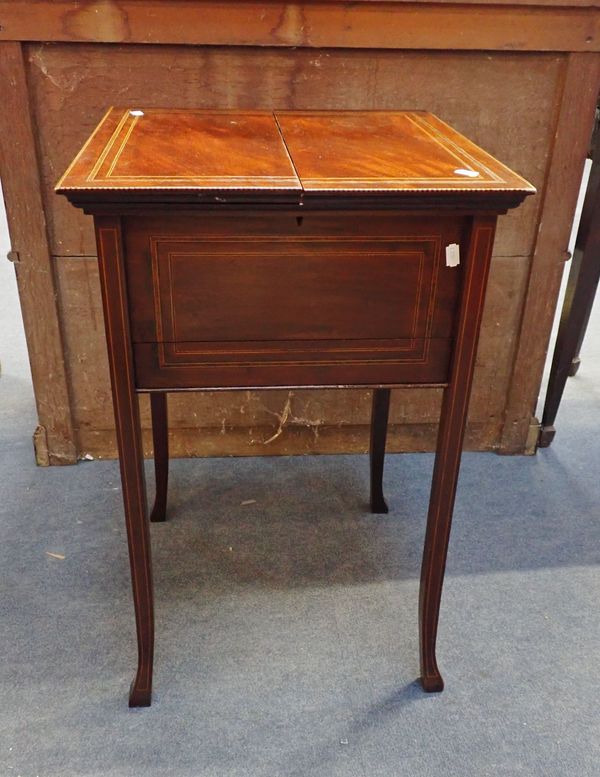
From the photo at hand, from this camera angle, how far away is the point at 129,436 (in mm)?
1147

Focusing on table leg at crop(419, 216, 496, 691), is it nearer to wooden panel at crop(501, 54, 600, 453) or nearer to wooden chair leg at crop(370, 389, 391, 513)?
wooden chair leg at crop(370, 389, 391, 513)

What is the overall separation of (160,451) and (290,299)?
760mm

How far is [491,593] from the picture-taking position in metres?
1.57

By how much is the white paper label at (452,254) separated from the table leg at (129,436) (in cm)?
45

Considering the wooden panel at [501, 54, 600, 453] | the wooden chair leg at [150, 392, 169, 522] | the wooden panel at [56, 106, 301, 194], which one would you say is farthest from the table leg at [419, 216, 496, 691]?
the wooden panel at [501, 54, 600, 453]

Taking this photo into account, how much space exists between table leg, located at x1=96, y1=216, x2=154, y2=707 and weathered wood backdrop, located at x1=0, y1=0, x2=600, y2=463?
2.31 ft

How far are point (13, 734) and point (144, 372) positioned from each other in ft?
2.19

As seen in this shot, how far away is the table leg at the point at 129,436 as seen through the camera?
Answer: 3.28 ft

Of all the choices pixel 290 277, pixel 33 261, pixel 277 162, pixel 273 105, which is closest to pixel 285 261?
pixel 290 277

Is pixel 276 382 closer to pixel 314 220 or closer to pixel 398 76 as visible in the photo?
pixel 314 220

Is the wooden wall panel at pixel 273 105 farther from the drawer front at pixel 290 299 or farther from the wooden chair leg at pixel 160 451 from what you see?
the drawer front at pixel 290 299

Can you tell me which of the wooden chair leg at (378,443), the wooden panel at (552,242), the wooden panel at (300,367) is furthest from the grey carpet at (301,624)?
the wooden panel at (300,367)

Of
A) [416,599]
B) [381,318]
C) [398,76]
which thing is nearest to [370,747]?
[416,599]

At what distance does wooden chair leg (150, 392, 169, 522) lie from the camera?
1.63 meters
